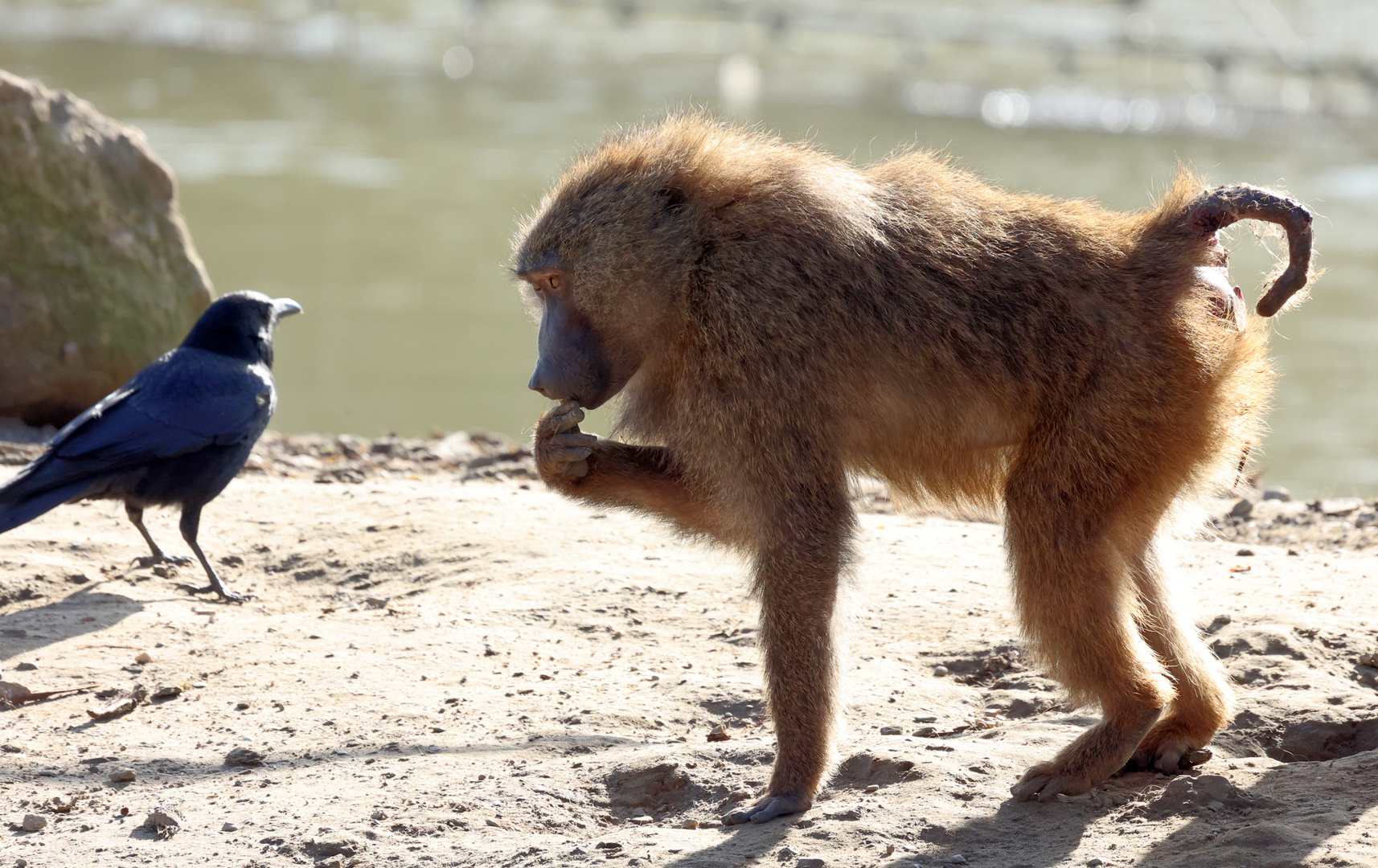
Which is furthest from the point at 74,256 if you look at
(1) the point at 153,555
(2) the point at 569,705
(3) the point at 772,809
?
(3) the point at 772,809

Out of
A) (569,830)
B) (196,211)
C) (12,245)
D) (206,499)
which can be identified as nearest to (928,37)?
(196,211)

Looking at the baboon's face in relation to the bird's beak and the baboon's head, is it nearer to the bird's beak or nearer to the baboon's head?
the baboon's head

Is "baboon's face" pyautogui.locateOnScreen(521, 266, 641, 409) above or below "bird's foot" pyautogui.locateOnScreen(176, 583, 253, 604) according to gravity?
above

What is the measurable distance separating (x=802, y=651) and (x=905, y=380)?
2.70ft

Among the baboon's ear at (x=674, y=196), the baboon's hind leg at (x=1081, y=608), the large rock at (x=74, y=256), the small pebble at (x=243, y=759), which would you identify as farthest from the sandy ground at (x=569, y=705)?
the large rock at (x=74, y=256)

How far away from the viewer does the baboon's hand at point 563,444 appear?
4133 mm

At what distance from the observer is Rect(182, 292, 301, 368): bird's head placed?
609 centimetres

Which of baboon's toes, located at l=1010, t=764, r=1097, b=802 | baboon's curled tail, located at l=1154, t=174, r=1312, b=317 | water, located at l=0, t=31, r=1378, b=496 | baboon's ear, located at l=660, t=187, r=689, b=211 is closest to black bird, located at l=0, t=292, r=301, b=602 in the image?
water, located at l=0, t=31, r=1378, b=496

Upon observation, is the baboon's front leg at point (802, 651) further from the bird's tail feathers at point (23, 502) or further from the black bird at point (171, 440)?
the bird's tail feathers at point (23, 502)

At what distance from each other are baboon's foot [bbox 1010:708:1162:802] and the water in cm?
300

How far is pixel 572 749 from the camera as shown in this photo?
4.30 meters

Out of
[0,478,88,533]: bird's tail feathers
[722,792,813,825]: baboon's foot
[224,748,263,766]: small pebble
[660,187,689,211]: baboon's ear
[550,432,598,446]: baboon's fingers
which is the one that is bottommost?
[224,748,263,766]: small pebble

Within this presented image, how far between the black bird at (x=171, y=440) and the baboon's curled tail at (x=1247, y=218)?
3652mm

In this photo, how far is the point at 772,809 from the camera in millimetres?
3770
